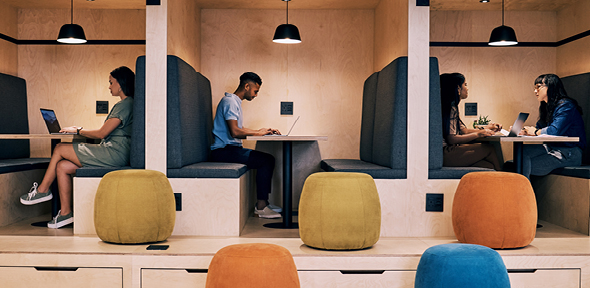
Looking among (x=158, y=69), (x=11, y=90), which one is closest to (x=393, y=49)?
(x=158, y=69)

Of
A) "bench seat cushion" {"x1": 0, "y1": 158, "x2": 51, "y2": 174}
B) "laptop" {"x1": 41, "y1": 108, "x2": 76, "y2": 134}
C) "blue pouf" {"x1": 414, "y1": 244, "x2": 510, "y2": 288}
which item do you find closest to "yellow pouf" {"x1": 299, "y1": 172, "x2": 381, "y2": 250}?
"blue pouf" {"x1": 414, "y1": 244, "x2": 510, "y2": 288}

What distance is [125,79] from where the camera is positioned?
324 centimetres

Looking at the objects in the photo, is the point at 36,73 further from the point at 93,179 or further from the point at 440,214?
the point at 440,214

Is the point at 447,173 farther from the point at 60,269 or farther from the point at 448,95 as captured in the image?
the point at 60,269

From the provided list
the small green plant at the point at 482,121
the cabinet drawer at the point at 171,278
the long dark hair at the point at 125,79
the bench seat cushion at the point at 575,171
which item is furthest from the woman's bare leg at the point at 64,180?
the bench seat cushion at the point at 575,171

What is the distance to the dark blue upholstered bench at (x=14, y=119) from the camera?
3.97 m

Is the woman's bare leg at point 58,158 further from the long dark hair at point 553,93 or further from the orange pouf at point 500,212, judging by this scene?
the long dark hair at point 553,93

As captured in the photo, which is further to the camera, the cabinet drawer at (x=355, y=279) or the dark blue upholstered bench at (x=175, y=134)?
the dark blue upholstered bench at (x=175, y=134)

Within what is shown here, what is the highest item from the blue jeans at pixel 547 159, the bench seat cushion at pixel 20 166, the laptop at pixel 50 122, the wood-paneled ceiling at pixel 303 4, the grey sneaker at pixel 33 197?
the wood-paneled ceiling at pixel 303 4

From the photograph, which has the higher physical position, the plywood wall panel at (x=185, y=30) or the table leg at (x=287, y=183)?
the plywood wall panel at (x=185, y=30)

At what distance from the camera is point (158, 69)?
2.99m

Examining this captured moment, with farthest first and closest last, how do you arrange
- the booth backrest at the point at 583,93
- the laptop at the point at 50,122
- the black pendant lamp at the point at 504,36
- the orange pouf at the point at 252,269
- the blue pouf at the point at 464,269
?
1. the black pendant lamp at the point at 504,36
2. the booth backrest at the point at 583,93
3. the laptop at the point at 50,122
4. the blue pouf at the point at 464,269
5. the orange pouf at the point at 252,269

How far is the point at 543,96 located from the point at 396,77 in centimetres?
150

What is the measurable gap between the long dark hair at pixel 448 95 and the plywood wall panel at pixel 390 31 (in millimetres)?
490
